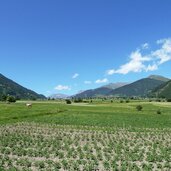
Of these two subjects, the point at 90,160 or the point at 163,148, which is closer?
the point at 90,160

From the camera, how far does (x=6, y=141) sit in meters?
38.5

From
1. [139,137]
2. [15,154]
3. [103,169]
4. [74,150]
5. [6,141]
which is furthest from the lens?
[139,137]

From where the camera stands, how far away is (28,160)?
27641mm

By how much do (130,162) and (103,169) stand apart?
338cm

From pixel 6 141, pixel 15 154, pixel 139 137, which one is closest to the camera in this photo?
pixel 15 154

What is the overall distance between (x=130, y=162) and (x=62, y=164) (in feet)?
17.6

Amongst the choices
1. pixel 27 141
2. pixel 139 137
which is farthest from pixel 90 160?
pixel 139 137

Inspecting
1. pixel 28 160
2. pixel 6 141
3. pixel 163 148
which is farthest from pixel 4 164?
pixel 163 148

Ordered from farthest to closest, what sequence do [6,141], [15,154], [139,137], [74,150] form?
[139,137]
[6,141]
[74,150]
[15,154]

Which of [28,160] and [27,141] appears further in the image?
[27,141]

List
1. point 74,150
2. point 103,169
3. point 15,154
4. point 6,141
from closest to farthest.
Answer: point 103,169, point 15,154, point 74,150, point 6,141

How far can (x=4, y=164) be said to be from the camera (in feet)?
86.8

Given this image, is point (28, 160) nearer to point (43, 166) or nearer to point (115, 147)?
point (43, 166)

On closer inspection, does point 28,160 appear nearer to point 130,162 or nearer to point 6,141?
point 130,162
